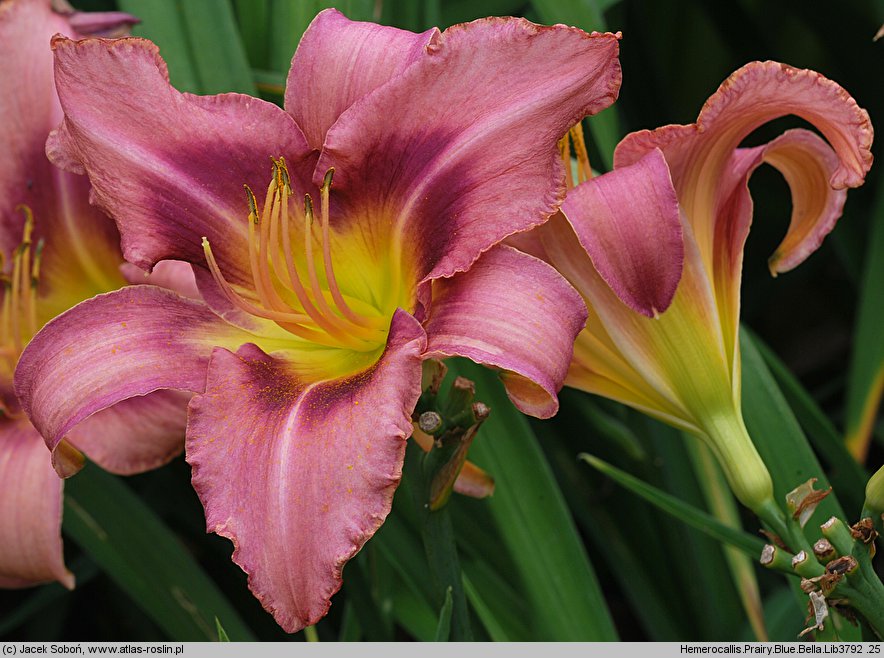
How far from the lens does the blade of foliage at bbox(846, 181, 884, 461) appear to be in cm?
102

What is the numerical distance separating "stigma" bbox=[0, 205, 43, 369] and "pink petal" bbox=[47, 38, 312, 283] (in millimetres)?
166

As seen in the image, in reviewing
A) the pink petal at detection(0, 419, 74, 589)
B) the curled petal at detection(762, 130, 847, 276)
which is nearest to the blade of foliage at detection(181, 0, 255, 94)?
the pink petal at detection(0, 419, 74, 589)

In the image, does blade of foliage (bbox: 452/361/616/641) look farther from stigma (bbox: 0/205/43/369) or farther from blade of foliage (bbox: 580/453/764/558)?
stigma (bbox: 0/205/43/369)

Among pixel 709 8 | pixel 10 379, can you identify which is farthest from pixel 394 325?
pixel 709 8

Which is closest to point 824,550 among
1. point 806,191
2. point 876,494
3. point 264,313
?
point 876,494

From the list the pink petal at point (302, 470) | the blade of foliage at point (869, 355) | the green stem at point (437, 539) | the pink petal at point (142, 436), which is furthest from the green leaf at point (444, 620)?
the blade of foliage at point (869, 355)

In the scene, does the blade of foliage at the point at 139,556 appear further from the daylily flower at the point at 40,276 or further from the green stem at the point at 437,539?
the green stem at the point at 437,539

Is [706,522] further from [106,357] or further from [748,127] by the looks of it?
[106,357]

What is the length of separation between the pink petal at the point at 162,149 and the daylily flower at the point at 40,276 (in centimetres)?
16

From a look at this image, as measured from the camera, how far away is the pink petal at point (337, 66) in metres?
0.58

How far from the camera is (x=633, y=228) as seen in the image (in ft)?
1.83

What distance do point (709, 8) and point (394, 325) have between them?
85 cm

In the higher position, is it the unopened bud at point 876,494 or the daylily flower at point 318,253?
the daylily flower at point 318,253

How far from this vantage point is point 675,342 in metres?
0.62
